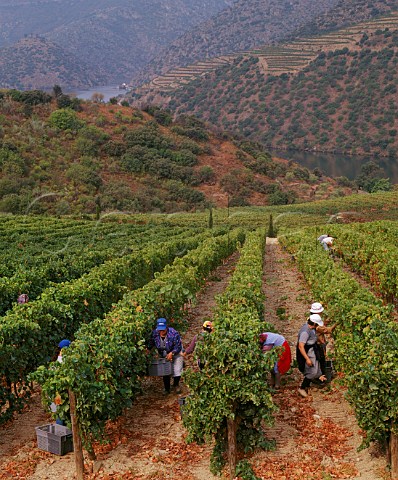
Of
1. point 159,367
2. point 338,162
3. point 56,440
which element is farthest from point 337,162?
point 56,440

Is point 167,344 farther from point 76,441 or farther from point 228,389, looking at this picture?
point 76,441

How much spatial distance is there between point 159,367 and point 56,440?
7.38 feet

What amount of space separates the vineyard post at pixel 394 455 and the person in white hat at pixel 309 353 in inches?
103

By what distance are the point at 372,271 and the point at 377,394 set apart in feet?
40.8

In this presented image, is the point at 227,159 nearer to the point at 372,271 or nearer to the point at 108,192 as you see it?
the point at 108,192

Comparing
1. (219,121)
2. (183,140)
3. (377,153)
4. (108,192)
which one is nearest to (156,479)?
(108,192)

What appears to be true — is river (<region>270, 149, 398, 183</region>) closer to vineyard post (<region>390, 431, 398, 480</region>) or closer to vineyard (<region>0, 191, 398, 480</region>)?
vineyard (<region>0, 191, 398, 480</region>)

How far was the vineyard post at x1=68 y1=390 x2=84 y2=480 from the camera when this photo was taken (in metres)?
7.60

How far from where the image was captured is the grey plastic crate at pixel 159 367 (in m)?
9.86

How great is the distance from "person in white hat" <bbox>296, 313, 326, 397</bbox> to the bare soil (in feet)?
0.93

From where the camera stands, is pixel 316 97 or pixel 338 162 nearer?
pixel 338 162

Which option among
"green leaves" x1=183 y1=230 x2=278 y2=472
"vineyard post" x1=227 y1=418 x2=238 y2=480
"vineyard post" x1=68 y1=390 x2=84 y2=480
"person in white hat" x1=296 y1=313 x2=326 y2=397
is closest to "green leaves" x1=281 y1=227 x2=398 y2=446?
"person in white hat" x1=296 y1=313 x2=326 y2=397

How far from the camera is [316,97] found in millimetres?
158250

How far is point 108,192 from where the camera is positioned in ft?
228
